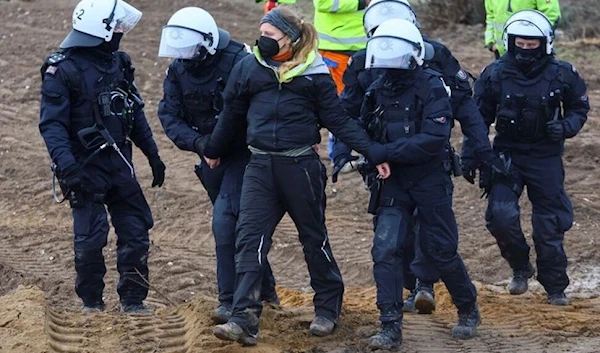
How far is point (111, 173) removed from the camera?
887 centimetres

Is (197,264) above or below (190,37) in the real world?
below

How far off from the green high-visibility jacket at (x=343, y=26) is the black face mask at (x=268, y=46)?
5.16 m

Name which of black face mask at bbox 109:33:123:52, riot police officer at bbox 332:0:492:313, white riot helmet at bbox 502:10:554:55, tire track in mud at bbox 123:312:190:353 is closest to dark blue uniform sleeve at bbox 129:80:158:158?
black face mask at bbox 109:33:123:52

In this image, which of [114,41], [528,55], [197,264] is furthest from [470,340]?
[197,264]

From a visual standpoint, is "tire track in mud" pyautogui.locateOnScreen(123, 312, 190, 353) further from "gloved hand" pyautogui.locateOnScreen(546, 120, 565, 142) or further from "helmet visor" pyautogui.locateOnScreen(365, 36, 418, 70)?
"gloved hand" pyautogui.locateOnScreen(546, 120, 565, 142)

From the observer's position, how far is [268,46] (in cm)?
754

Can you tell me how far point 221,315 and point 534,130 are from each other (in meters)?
2.87

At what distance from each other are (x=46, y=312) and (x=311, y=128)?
2142 mm

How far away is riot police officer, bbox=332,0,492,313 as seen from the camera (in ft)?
27.1

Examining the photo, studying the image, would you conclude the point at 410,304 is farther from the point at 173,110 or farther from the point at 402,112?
the point at 173,110

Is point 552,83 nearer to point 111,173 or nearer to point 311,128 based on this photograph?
point 311,128

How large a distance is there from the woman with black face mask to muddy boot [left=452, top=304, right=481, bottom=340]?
1.16m

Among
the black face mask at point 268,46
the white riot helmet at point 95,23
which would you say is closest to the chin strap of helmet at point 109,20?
the white riot helmet at point 95,23

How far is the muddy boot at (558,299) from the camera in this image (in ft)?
31.3
